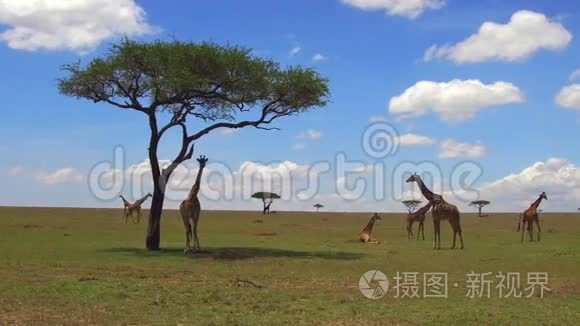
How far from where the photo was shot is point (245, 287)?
16.5m

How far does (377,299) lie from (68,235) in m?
24.3

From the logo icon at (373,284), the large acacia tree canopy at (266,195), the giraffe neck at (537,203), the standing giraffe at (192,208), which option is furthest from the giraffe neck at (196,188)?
the large acacia tree canopy at (266,195)

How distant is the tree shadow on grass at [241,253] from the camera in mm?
24391

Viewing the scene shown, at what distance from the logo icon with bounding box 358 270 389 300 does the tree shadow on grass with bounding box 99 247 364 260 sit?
4929mm

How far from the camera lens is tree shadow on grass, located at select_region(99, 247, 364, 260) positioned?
24.4 m

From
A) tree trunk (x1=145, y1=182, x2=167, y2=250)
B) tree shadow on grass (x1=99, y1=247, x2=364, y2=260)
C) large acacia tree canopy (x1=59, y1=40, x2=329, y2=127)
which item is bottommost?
tree shadow on grass (x1=99, y1=247, x2=364, y2=260)

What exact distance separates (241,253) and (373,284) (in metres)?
8.99

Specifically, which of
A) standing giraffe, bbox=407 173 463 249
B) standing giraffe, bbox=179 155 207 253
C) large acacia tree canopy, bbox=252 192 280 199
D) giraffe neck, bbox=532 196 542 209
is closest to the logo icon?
standing giraffe, bbox=179 155 207 253

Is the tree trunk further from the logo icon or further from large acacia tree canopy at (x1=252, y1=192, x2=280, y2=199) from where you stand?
large acacia tree canopy at (x1=252, y1=192, x2=280, y2=199)

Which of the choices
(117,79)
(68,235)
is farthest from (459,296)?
(68,235)

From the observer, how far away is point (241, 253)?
25.8 meters

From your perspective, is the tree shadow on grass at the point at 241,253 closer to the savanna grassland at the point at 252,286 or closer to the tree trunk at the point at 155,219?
the savanna grassland at the point at 252,286

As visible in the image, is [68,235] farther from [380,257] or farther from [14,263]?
[380,257]

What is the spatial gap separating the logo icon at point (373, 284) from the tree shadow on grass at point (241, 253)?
16.2 feet
